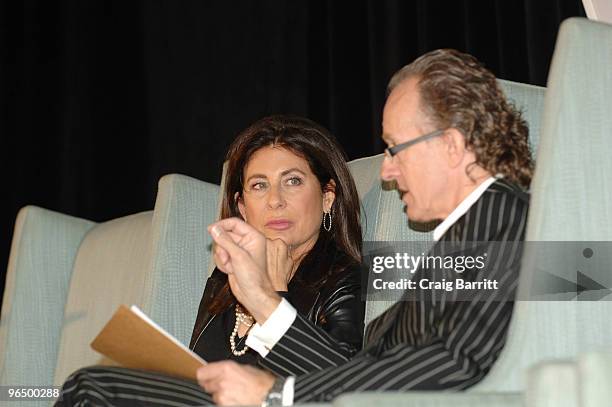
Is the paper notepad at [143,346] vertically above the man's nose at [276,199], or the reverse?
the man's nose at [276,199]

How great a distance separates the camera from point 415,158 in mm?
1582

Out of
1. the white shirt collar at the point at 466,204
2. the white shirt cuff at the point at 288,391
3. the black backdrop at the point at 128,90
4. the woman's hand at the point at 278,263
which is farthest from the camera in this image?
the black backdrop at the point at 128,90

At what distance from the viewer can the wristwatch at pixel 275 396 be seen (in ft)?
4.63

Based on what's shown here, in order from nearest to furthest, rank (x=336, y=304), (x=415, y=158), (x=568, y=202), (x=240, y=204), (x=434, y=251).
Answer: (x=568, y=202)
(x=434, y=251)
(x=415, y=158)
(x=336, y=304)
(x=240, y=204)

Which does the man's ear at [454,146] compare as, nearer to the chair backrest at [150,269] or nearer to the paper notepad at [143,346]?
the paper notepad at [143,346]

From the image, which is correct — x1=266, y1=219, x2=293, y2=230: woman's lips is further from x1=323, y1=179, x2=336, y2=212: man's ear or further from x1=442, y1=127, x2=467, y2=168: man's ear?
x1=442, y1=127, x2=467, y2=168: man's ear

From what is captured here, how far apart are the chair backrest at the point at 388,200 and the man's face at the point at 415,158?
220 mm

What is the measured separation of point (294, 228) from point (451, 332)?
863mm

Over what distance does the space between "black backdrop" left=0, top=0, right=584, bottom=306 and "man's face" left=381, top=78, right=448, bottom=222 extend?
5.84ft

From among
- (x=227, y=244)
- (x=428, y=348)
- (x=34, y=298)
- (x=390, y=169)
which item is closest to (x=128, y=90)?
(x=34, y=298)

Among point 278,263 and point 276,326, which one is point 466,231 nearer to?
point 276,326

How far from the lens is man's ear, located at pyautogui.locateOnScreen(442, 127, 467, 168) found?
1552 millimetres

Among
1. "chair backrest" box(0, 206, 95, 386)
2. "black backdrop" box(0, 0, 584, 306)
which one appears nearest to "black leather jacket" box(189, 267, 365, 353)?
"chair backrest" box(0, 206, 95, 386)

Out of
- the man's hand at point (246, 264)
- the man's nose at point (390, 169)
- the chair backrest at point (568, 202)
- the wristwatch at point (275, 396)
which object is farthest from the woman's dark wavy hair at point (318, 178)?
the chair backrest at point (568, 202)
